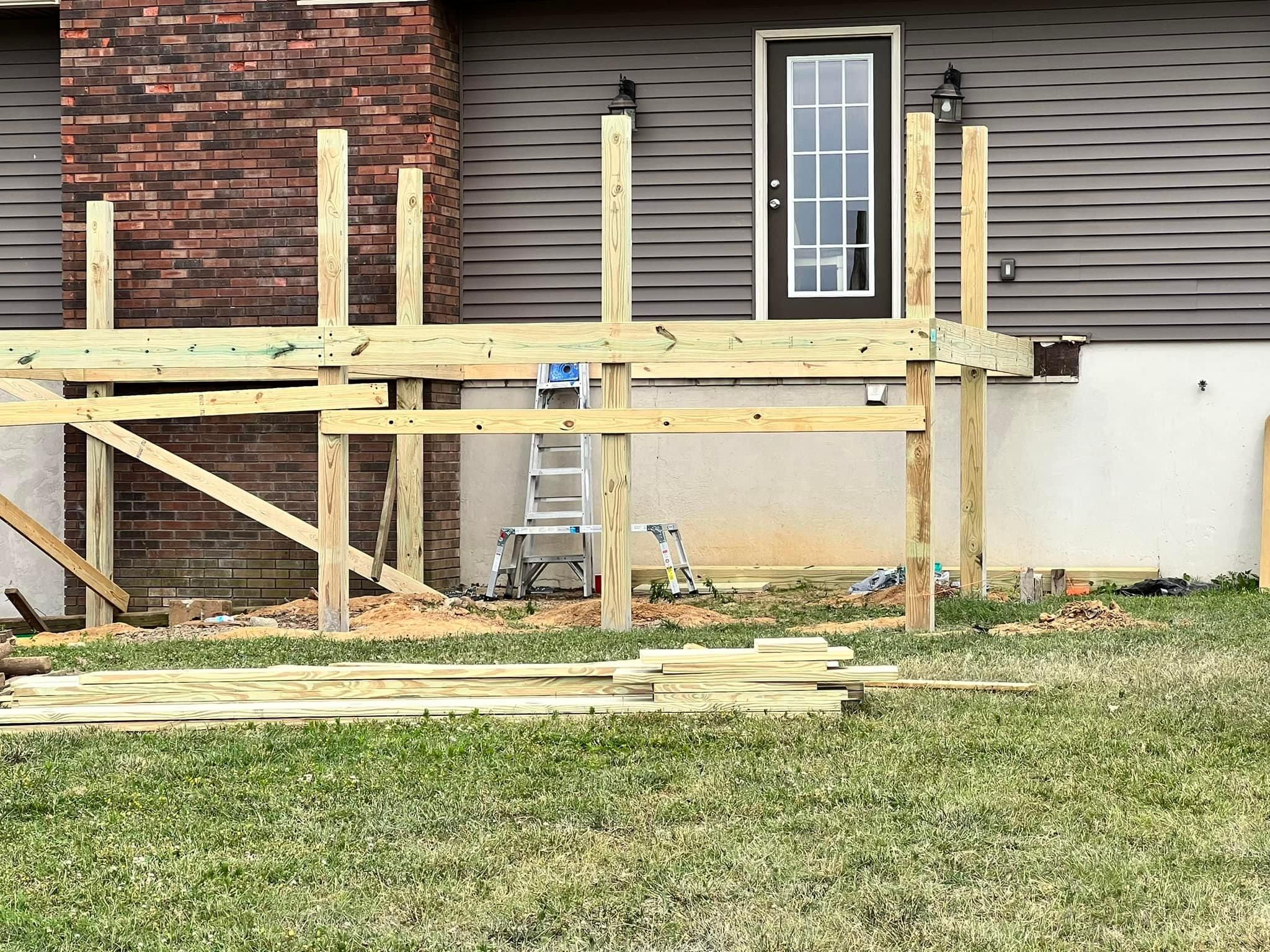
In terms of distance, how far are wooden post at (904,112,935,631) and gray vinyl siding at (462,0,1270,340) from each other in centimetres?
312

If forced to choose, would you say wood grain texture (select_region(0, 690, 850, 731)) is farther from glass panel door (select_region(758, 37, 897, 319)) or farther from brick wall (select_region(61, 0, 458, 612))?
glass panel door (select_region(758, 37, 897, 319))

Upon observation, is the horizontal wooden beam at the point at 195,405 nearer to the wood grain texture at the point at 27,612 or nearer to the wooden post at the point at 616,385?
the wood grain texture at the point at 27,612

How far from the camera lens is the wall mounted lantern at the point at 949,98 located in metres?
11.3

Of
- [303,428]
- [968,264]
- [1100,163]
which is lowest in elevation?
[303,428]

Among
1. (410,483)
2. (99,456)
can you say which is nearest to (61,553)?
(99,456)

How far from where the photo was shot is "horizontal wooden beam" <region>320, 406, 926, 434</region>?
8406mm

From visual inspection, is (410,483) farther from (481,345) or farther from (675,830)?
(675,830)

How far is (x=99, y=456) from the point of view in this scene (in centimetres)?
1128

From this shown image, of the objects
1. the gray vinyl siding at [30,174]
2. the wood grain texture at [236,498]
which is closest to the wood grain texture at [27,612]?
the wood grain texture at [236,498]

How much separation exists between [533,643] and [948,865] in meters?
4.15

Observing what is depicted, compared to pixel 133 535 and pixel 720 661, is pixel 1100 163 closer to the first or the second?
pixel 720 661

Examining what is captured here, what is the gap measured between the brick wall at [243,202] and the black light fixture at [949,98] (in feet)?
12.0

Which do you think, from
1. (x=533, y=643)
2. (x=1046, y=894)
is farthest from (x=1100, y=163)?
(x=1046, y=894)

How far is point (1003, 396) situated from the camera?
11414mm
